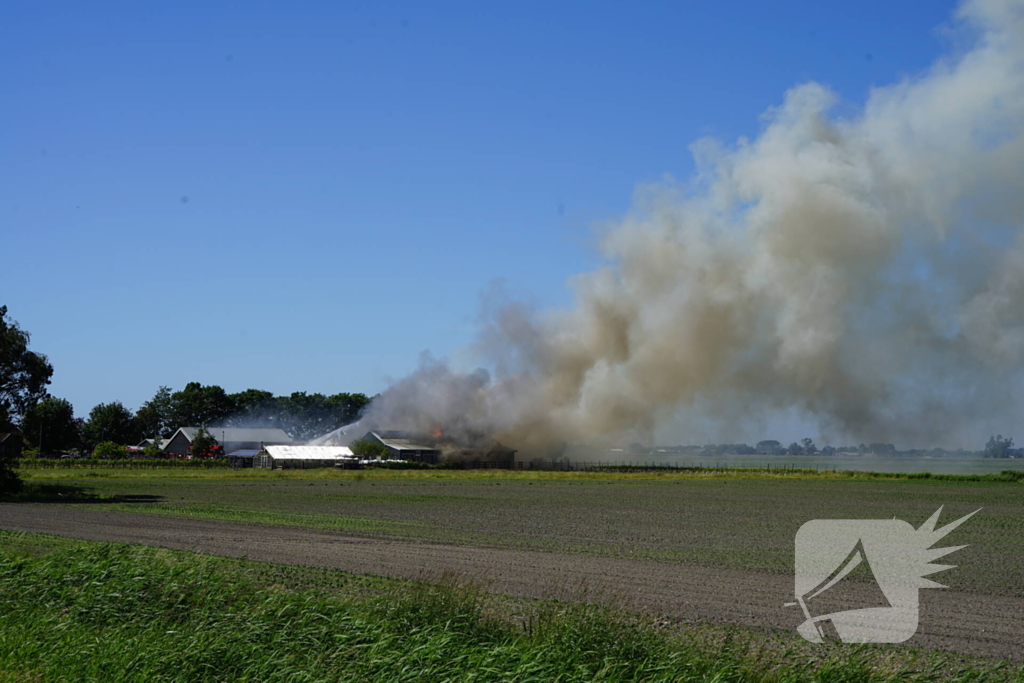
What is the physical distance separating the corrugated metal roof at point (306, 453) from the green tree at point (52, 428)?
6686cm

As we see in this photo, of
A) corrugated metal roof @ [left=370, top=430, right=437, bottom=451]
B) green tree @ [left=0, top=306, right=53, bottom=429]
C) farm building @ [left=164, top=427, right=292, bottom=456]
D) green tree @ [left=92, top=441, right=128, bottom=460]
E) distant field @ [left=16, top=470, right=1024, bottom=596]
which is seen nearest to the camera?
distant field @ [left=16, top=470, right=1024, bottom=596]

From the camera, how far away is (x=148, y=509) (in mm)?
50188

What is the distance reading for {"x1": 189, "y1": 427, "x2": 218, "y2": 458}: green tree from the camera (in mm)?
158625

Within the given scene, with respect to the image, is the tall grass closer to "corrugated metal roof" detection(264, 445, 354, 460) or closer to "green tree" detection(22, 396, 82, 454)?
"corrugated metal roof" detection(264, 445, 354, 460)

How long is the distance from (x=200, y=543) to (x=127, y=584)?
1579cm

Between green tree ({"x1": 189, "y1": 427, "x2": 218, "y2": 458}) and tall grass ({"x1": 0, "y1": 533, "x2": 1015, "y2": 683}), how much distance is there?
489 feet

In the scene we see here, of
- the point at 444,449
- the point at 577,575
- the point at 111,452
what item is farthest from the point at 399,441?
the point at 577,575

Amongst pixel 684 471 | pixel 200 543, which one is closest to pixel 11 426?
pixel 200 543

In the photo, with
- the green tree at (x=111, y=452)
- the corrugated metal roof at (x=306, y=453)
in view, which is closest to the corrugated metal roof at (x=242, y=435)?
the green tree at (x=111, y=452)

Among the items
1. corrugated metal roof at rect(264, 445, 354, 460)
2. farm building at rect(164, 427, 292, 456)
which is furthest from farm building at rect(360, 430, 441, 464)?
farm building at rect(164, 427, 292, 456)

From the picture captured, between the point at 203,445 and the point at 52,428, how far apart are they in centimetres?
4971

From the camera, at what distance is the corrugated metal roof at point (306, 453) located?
137875 mm

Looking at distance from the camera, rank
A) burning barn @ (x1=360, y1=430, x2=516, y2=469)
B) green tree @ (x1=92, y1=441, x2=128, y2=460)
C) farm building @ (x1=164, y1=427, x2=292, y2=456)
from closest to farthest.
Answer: burning barn @ (x1=360, y1=430, x2=516, y2=469), green tree @ (x1=92, y1=441, x2=128, y2=460), farm building @ (x1=164, y1=427, x2=292, y2=456)

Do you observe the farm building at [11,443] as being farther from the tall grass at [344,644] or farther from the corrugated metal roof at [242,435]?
the tall grass at [344,644]
